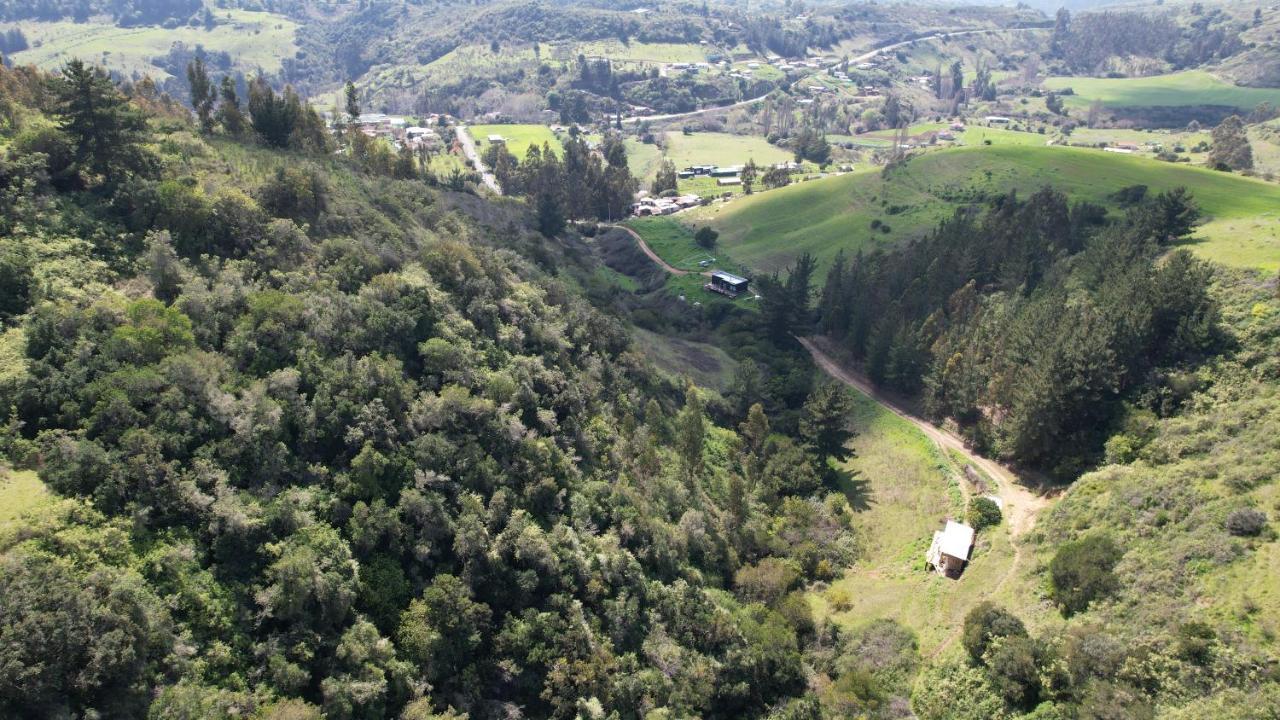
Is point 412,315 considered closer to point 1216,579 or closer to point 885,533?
point 885,533

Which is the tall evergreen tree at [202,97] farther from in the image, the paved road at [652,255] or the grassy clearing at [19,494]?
the paved road at [652,255]

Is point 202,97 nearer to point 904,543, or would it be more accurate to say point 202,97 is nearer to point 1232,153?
point 904,543

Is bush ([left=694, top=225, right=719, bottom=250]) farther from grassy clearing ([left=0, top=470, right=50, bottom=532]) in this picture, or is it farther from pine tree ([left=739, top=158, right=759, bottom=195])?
grassy clearing ([left=0, top=470, right=50, bottom=532])

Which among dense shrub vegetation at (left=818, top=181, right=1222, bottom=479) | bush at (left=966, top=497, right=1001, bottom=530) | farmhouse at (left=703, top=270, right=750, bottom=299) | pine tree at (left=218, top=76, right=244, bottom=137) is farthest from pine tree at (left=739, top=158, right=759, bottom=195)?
bush at (left=966, top=497, right=1001, bottom=530)

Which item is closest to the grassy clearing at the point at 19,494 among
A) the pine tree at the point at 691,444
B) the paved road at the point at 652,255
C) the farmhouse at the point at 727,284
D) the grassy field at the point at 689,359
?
the pine tree at the point at 691,444

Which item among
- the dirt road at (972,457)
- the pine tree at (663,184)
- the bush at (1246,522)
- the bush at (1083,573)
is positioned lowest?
the dirt road at (972,457)

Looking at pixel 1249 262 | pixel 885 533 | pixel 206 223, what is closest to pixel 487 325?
pixel 206 223
